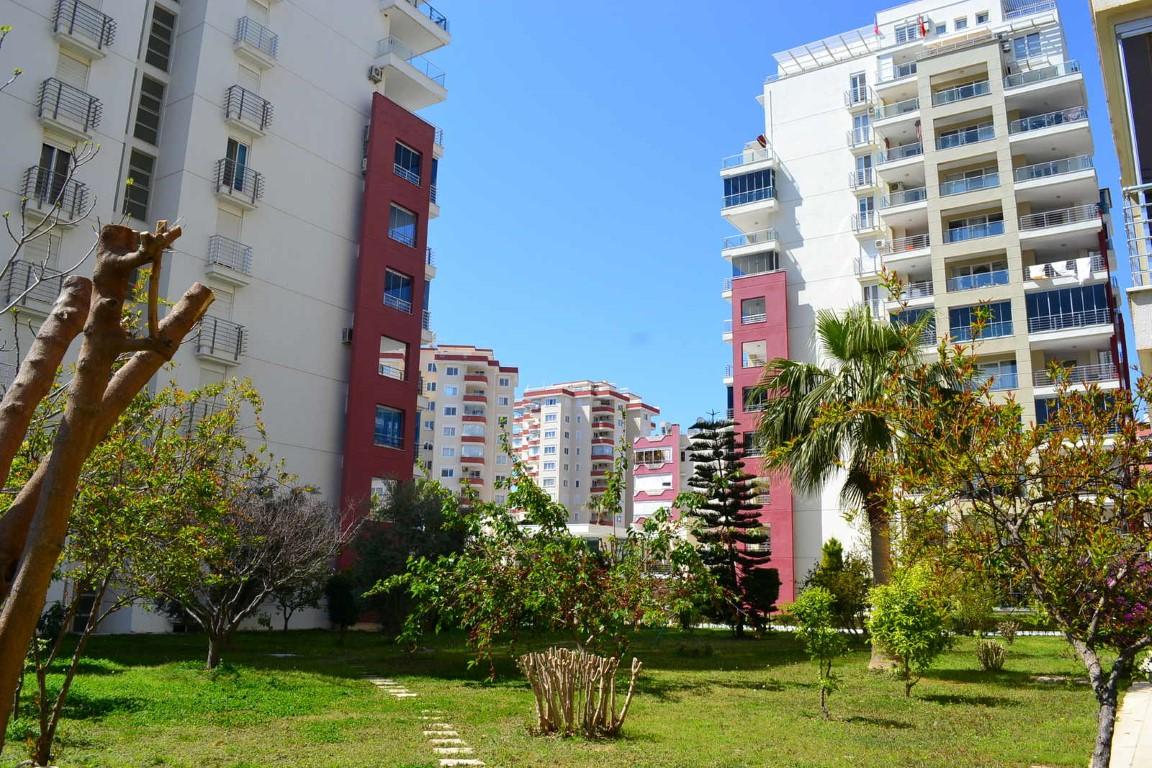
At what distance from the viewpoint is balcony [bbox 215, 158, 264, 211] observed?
29.3 metres

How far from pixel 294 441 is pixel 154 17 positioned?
15.6 metres

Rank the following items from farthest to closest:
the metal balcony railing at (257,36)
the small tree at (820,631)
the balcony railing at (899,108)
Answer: the balcony railing at (899,108)
the metal balcony railing at (257,36)
the small tree at (820,631)

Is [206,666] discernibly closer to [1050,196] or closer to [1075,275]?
[1075,275]

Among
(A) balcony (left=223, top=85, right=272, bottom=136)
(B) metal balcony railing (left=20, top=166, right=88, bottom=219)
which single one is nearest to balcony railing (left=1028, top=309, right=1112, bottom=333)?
(A) balcony (left=223, top=85, right=272, bottom=136)

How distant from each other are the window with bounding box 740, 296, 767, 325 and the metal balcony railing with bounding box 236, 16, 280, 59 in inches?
1021

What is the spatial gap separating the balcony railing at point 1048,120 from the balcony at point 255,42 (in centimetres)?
3245

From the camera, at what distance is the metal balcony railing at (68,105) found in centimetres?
2542

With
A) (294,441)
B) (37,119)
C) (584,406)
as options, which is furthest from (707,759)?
(584,406)

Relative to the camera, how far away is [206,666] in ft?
53.3

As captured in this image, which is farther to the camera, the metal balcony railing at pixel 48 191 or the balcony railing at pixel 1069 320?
the balcony railing at pixel 1069 320

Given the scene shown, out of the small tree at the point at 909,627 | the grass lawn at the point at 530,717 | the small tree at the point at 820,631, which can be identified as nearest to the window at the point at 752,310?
the grass lawn at the point at 530,717

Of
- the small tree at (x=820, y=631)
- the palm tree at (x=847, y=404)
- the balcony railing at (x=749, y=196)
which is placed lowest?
the small tree at (x=820, y=631)

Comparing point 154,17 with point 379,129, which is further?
point 379,129

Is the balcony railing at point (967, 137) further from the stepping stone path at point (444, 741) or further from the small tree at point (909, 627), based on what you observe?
the stepping stone path at point (444, 741)
